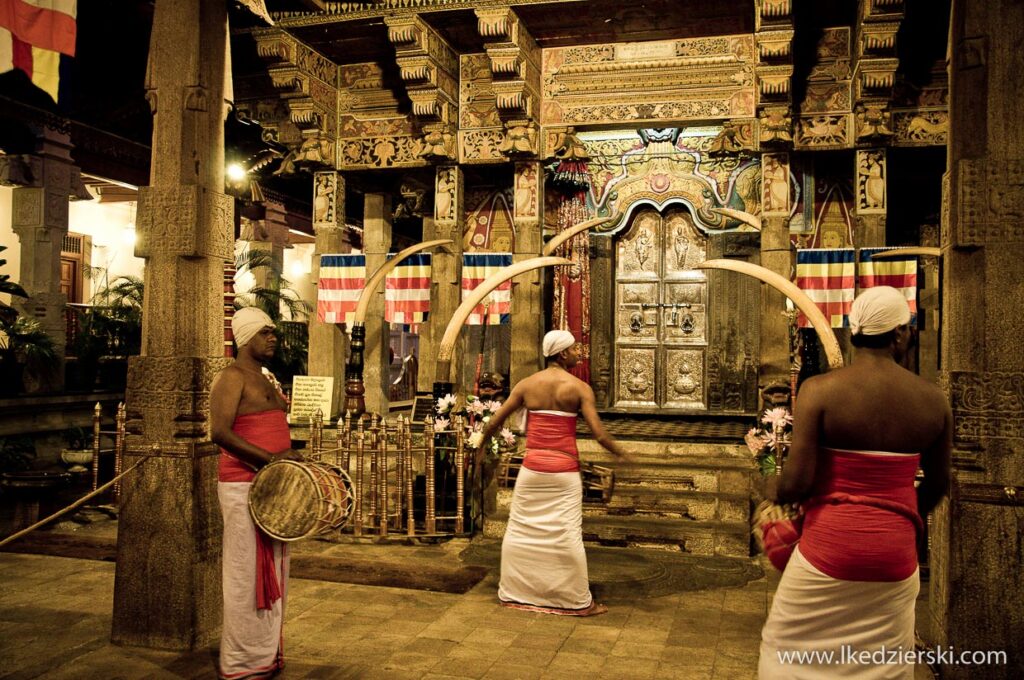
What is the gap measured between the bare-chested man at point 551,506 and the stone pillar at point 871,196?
6370 mm

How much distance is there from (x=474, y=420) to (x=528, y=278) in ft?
10.8

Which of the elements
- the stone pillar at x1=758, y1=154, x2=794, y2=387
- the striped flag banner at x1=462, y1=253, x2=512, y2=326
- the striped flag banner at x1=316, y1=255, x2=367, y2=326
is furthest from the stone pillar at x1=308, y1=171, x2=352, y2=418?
the stone pillar at x1=758, y1=154, x2=794, y2=387

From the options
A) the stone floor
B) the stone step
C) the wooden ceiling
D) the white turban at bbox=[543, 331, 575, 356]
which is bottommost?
the stone floor

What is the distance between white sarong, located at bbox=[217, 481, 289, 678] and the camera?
4742 millimetres

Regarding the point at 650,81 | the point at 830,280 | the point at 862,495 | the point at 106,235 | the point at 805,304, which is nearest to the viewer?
the point at 862,495

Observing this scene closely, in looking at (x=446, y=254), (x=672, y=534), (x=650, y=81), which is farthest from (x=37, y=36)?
(x=650, y=81)

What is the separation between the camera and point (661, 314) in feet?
43.2

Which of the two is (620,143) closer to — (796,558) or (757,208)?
(757,208)

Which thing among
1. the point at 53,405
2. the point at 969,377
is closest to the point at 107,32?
the point at 53,405

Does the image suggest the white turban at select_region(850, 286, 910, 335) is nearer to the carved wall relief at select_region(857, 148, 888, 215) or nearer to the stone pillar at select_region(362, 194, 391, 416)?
the carved wall relief at select_region(857, 148, 888, 215)

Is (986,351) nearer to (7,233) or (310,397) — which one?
(310,397)

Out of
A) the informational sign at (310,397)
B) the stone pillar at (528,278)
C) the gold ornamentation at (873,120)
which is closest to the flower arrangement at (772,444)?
the stone pillar at (528,278)

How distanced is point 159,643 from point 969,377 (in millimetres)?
5236

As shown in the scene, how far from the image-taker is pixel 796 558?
11.3 ft
